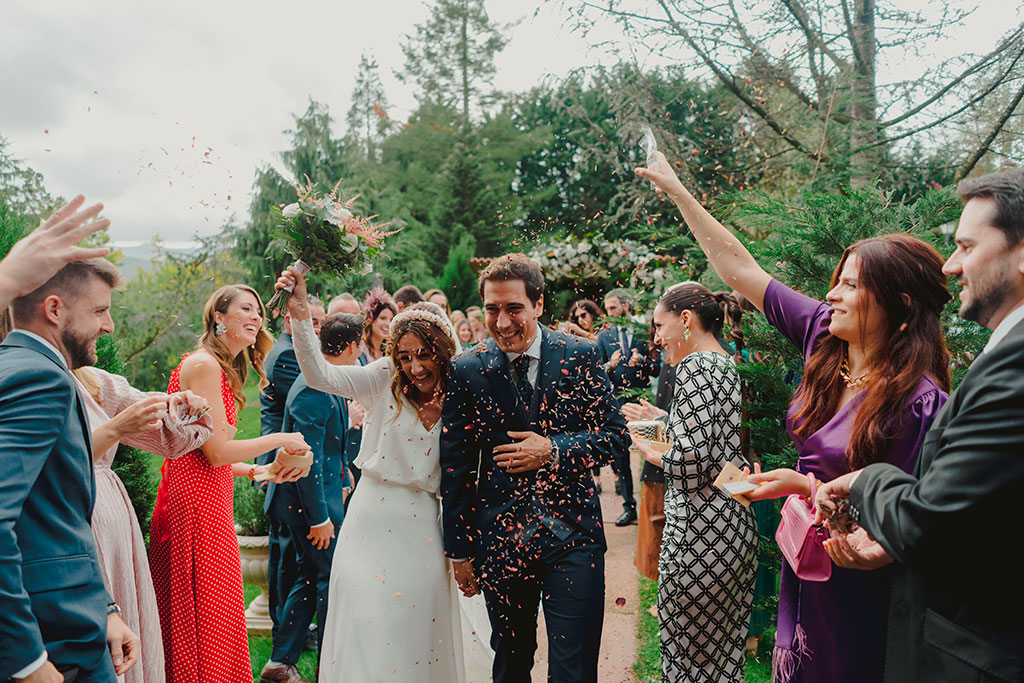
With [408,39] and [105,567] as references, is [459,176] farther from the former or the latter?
[105,567]

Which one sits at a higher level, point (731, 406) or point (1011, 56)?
point (1011, 56)

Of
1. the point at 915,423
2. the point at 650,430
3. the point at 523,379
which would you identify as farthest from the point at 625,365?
the point at 915,423

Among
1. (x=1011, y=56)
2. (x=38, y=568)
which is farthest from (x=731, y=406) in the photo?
(x=1011, y=56)

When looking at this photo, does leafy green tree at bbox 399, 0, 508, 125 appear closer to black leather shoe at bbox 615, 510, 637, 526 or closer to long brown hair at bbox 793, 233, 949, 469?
black leather shoe at bbox 615, 510, 637, 526

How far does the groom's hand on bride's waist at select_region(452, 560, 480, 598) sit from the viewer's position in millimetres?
3119

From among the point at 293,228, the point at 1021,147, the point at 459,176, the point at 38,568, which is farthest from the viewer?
the point at 459,176

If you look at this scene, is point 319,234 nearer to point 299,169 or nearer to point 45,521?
point 45,521

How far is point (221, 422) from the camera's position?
3.37m

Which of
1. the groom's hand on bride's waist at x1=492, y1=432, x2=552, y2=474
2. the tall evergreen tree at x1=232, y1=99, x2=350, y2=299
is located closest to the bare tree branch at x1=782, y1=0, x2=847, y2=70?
the groom's hand on bride's waist at x1=492, y1=432, x2=552, y2=474

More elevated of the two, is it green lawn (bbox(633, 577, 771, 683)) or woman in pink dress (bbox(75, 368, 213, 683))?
woman in pink dress (bbox(75, 368, 213, 683))

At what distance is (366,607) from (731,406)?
83.2 inches

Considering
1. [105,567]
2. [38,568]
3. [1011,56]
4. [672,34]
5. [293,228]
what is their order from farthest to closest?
[672,34]
[1011,56]
[293,228]
[105,567]
[38,568]

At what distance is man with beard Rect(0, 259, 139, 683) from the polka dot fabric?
3.79 ft

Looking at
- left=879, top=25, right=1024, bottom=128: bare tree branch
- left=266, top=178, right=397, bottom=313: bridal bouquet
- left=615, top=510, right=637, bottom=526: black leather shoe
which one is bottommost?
left=615, top=510, right=637, bottom=526: black leather shoe
